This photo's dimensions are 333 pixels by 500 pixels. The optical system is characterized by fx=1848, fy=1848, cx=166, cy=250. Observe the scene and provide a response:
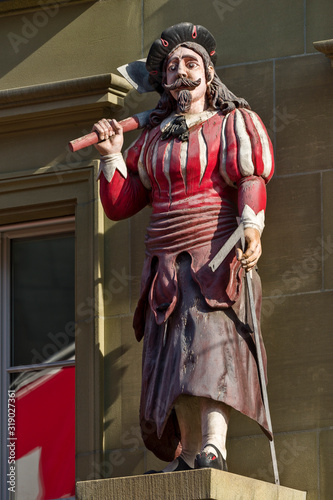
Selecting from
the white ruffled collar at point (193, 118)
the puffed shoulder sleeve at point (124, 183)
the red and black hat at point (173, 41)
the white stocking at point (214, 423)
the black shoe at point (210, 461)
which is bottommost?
the black shoe at point (210, 461)

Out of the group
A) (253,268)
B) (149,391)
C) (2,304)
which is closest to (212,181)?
(253,268)

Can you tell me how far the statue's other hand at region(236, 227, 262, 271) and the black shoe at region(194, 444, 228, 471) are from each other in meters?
0.89

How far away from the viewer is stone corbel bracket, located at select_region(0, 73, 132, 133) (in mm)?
10203

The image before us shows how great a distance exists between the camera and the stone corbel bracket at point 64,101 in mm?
10203

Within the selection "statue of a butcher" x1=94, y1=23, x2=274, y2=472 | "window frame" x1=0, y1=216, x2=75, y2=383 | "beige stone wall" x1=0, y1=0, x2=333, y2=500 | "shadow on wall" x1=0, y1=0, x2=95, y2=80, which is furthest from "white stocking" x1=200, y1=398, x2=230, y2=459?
"shadow on wall" x1=0, y1=0, x2=95, y2=80

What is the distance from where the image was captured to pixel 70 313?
10.3 metres

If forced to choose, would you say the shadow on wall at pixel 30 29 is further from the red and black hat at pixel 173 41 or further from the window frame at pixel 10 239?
the red and black hat at pixel 173 41

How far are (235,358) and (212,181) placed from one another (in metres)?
0.93

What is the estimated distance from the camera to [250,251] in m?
8.81

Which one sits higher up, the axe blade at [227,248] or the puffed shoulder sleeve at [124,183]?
the puffed shoulder sleeve at [124,183]

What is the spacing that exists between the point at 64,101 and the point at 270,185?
1.33m

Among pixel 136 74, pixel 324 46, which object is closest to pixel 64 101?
pixel 136 74

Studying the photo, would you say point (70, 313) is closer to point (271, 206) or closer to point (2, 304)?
point (2, 304)

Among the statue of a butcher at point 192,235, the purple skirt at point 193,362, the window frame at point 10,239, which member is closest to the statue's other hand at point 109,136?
the statue of a butcher at point 192,235
